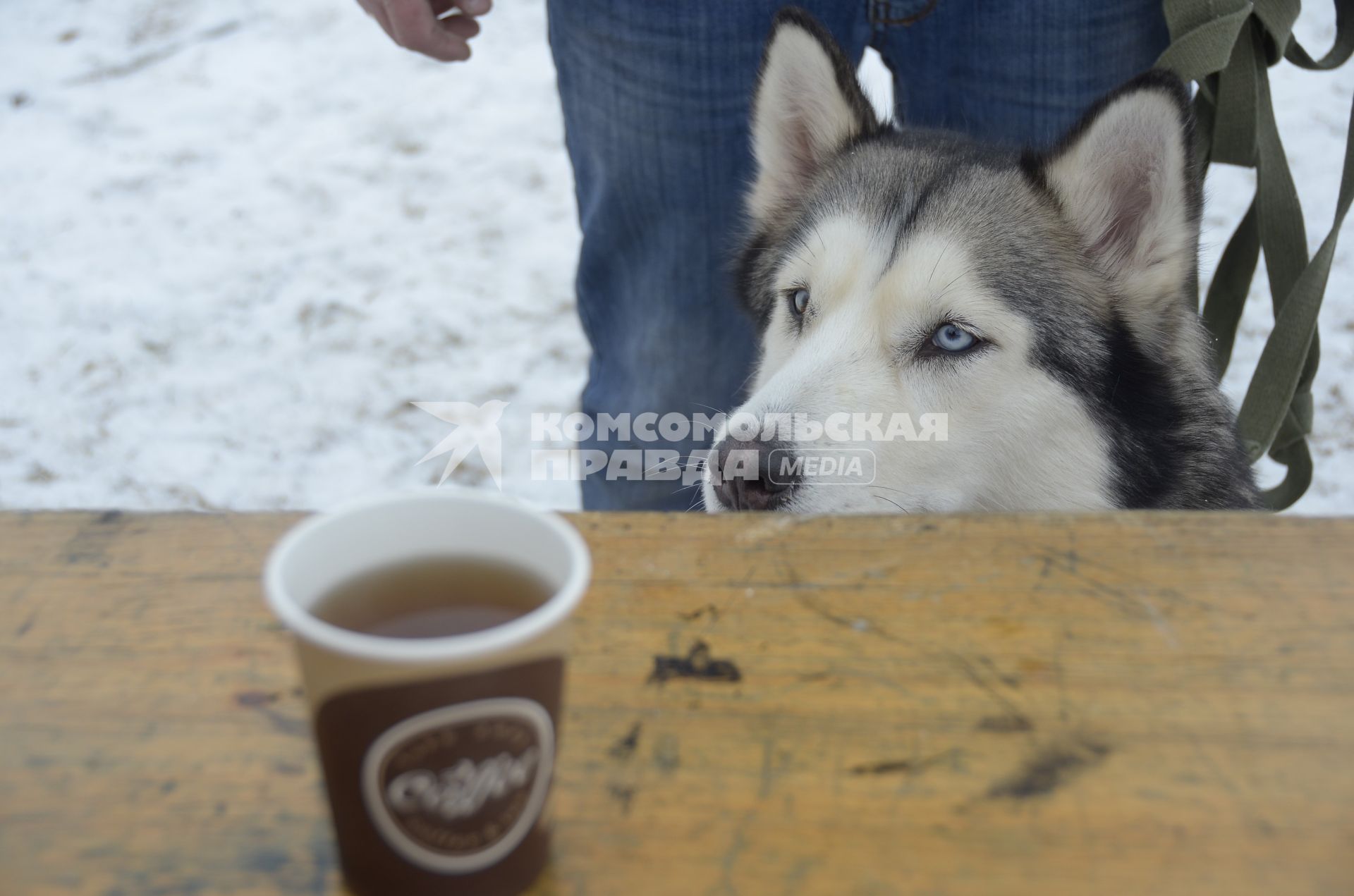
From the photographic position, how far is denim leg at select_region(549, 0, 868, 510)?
6.90 feet

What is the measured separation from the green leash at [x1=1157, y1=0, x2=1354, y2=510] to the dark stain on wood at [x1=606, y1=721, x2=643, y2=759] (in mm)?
1474

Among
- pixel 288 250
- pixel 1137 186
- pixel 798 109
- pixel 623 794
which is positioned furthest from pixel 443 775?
pixel 288 250

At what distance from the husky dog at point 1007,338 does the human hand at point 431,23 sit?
644mm

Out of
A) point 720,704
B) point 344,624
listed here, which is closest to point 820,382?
point 720,704

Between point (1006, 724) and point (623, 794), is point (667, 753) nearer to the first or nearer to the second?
point (623, 794)

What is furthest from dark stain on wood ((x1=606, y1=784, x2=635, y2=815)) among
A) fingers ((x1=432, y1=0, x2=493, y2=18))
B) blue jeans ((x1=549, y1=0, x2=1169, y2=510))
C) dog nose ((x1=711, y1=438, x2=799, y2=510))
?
fingers ((x1=432, y1=0, x2=493, y2=18))

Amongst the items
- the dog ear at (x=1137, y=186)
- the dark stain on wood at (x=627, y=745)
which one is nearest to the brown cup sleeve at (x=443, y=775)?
the dark stain on wood at (x=627, y=745)

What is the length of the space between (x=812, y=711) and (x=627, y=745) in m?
→ 0.14

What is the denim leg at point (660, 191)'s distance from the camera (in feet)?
6.90

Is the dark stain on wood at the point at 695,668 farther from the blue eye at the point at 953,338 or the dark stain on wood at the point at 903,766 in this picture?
the blue eye at the point at 953,338

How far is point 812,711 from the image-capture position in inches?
30.8

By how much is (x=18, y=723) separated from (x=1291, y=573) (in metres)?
1.02

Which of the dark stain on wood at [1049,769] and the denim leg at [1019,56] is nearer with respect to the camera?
the dark stain on wood at [1049,769]

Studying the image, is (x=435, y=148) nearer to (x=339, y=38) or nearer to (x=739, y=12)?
(x=339, y=38)
